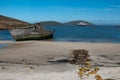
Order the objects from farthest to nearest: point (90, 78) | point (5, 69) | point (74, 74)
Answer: point (5, 69)
point (74, 74)
point (90, 78)

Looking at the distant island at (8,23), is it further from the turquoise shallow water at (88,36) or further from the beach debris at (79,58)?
the beach debris at (79,58)

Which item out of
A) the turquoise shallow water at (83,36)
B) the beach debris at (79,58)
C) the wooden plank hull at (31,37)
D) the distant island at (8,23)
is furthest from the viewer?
the distant island at (8,23)

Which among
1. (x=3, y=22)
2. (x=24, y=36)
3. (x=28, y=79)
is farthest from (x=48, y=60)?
(x=3, y=22)

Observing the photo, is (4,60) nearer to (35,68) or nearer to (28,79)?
(35,68)

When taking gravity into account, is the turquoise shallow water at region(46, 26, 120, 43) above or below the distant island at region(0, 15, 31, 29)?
below

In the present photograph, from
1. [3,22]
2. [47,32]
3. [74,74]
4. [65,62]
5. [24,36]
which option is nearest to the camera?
[74,74]

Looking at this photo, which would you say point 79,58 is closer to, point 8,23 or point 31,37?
point 31,37

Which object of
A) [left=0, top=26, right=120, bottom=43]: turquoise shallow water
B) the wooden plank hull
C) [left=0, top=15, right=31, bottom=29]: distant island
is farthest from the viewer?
[left=0, top=15, right=31, bottom=29]: distant island

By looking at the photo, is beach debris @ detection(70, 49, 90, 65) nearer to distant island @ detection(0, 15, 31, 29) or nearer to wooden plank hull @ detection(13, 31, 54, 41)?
wooden plank hull @ detection(13, 31, 54, 41)

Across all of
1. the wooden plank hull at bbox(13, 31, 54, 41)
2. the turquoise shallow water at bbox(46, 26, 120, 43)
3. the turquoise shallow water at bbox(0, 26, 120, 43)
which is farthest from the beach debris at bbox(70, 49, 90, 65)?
the turquoise shallow water at bbox(46, 26, 120, 43)

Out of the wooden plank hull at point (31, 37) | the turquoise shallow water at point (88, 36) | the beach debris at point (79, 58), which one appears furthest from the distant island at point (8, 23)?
the beach debris at point (79, 58)

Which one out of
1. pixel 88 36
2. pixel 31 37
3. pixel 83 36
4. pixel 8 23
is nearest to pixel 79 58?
pixel 31 37

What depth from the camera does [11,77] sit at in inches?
491

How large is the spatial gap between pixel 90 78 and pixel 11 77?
294 cm
